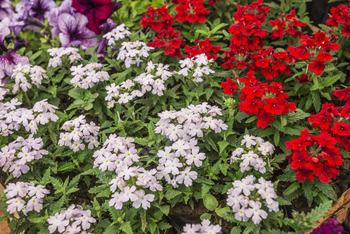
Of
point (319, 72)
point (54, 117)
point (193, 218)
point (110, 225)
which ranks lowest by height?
point (193, 218)

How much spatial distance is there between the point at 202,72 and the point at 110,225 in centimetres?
178

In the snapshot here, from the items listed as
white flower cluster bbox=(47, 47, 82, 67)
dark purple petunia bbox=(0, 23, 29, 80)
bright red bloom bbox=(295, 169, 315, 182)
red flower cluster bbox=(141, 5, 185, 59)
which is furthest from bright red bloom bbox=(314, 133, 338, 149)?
dark purple petunia bbox=(0, 23, 29, 80)

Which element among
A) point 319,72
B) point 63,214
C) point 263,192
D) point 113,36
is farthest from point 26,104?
point 319,72

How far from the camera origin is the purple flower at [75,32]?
3830 millimetres

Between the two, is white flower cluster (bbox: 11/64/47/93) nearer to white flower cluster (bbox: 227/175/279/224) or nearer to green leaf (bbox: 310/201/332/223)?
white flower cluster (bbox: 227/175/279/224)

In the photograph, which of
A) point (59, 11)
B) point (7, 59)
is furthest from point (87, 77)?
point (59, 11)

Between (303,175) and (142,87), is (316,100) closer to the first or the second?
(303,175)

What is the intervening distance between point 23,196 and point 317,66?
3.12 m

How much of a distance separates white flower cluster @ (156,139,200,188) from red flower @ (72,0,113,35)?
102 inches

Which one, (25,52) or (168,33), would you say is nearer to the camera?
(168,33)

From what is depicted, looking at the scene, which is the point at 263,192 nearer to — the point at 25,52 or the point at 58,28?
the point at 58,28

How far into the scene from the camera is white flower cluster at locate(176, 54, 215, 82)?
2836 mm

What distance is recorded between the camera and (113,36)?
149 inches

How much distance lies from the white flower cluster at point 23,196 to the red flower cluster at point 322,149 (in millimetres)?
2209
